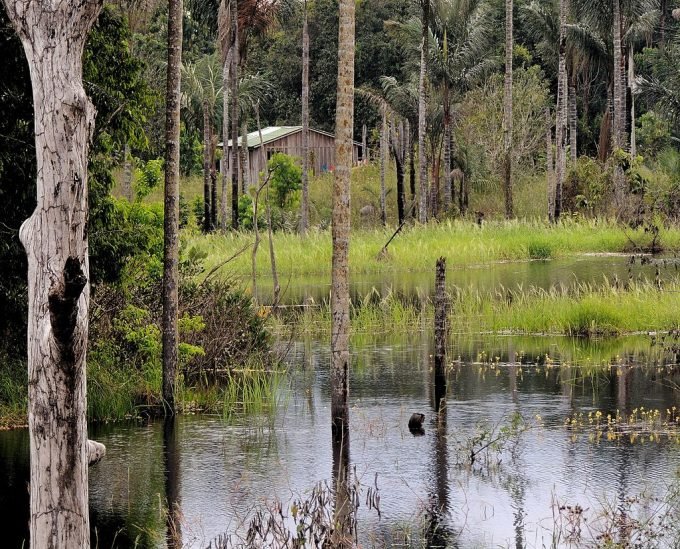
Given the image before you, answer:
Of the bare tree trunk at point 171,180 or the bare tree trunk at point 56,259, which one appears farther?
the bare tree trunk at point 171,180

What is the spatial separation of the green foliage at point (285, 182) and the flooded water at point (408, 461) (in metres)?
32.4

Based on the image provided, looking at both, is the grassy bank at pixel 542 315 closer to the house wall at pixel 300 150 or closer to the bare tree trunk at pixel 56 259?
the bare tree trunk at pixel 56 259

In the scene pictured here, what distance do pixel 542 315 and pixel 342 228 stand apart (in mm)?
10328

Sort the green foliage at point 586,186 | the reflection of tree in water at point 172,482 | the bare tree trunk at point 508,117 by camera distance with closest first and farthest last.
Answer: the reflection of tree in water at point 172,482 → the green foliage at point 586,186 → the bare tree trunk at point 508,117

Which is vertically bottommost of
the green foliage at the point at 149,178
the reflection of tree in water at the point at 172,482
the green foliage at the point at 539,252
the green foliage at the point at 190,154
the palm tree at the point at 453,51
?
the reflection of tree in water at the point at 172,482

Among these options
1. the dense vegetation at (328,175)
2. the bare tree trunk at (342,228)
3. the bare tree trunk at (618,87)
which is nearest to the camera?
the bare tree trunk at (342,228)

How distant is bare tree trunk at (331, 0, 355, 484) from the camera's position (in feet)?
45.5

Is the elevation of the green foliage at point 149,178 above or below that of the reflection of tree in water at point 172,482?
above

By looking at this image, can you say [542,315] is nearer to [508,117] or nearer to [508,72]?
[508,117]

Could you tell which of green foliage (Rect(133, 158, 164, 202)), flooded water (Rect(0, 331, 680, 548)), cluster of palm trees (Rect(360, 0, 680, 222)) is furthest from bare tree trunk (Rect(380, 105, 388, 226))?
green foliage (Rect(133, 158, 164, 202))

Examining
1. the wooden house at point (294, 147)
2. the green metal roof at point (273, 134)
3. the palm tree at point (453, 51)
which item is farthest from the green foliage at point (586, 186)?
the green metal roof at point (273, 134)

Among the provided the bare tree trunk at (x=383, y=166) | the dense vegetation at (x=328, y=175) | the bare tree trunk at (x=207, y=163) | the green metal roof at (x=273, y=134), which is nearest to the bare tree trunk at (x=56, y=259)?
the dense vegetation at (x=328, y=175)

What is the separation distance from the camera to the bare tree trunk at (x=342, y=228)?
45.5ft

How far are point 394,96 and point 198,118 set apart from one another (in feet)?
28.3
